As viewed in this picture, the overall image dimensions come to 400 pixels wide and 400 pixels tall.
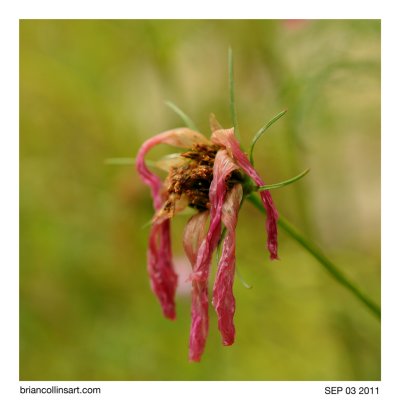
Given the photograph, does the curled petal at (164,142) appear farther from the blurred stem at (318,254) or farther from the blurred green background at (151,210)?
the blurred green background at (151,210)

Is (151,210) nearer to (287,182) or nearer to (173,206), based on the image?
(173,206)

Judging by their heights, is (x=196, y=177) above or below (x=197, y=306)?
above

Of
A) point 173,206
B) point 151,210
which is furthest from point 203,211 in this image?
point 151,210

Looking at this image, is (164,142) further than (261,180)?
Yes

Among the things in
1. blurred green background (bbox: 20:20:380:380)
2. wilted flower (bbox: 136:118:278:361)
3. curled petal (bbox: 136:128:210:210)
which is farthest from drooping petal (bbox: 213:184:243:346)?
blurred green background (bbox: 20:20:380:380)

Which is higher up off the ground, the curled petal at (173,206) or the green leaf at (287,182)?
the green leaf at (287,182)

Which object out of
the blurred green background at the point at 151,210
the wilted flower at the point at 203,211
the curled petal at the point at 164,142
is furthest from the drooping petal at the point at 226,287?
the blurred green background at the point at 151,210

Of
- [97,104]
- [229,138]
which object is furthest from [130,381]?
[229,138]

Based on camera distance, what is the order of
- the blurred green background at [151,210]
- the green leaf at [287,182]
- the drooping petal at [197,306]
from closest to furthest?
the green leaf at [287,182] < the drooping petal at [197,306] < the blurred green background at [151,210]
